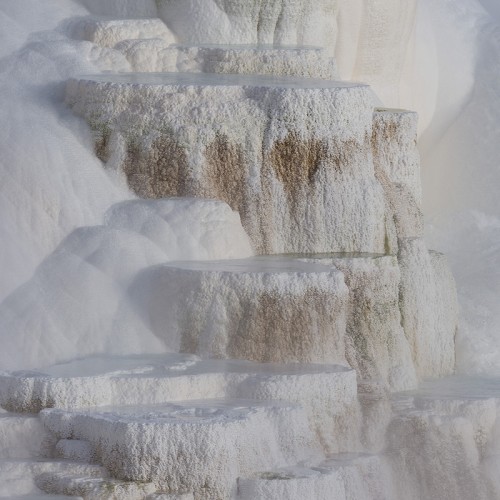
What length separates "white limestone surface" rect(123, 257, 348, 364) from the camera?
311 inches

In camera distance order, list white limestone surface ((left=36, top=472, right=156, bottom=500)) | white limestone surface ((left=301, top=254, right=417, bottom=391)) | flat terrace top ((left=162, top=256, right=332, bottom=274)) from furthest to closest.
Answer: white limestone surface ((left=301, top=254, right=417, bottom=391)), flat terrace top ((left=162, top=256, right=332, bottom=274)), white limestone surface ((left=36, top=472, right=156, bottom=500))

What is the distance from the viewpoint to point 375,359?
8.53 metres

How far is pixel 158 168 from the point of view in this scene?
346 inches

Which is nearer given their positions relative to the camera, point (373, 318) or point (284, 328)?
point (284, 328)

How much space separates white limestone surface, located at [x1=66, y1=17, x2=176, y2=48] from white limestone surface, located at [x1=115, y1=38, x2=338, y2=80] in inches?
3.1

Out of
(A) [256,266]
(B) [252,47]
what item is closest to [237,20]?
(B) [252,47]

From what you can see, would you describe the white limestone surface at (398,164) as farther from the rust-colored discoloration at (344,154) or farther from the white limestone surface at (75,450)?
the white limestone surface at (75,450)

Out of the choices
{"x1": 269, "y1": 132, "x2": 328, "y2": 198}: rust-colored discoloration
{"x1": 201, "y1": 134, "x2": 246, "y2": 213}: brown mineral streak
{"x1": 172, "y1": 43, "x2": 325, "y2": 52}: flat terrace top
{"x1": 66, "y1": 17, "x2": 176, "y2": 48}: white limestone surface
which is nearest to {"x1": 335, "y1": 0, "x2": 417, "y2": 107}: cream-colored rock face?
{"x1": 172, "y1": 43, "x2": 325, "y2": 52}: flat terrace top

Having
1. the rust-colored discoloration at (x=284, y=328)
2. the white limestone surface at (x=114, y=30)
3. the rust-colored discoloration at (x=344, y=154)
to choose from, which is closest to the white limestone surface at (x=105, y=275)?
the rust-colored discoloration at (x=284, y=328)

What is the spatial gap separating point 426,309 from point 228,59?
1851 millimetres

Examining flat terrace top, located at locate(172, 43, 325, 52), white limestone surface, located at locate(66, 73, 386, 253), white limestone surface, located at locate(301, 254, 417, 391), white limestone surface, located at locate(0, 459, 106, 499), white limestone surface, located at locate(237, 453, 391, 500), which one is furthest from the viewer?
flat terrace top, located at locate(172, 43, 325, 52)

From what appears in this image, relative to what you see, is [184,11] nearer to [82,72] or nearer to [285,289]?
[82,72]

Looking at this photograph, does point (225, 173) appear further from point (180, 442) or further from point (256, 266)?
point (180, 442)

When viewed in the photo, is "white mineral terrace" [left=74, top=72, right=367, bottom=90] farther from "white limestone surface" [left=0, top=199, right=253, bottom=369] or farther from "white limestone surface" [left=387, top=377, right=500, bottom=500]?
"white limestone surface" [left=387, top=377, right=500, bottom=500]
